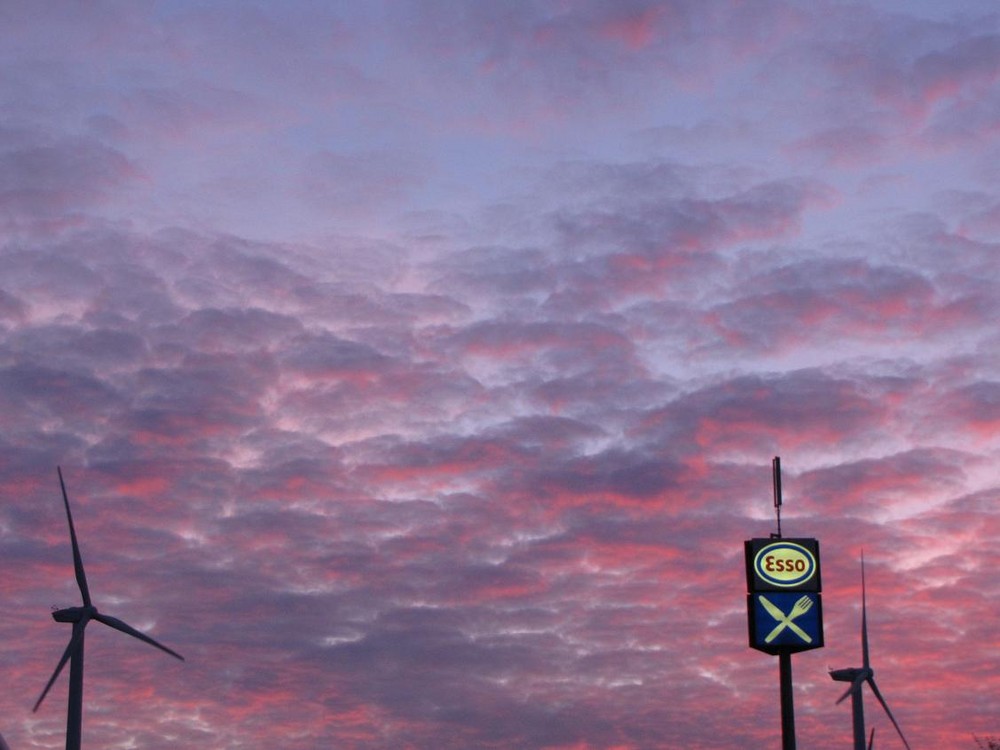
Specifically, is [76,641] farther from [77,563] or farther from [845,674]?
[845,674]

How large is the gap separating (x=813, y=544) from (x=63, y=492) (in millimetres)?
64350

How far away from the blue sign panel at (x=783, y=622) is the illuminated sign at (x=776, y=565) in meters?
0.32

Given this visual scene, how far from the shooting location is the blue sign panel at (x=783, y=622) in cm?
5316

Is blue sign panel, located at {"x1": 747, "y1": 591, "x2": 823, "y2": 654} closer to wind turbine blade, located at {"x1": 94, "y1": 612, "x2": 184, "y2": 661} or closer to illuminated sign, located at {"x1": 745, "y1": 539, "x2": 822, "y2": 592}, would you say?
illuminated sign, located at {"x1": 745, "y1": 539, "x2": 822, "y2": 592}

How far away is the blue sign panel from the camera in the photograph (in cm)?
5316

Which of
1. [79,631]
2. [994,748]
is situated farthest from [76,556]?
[994,748]

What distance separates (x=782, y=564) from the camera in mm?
53219

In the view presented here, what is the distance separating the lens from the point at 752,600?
175 ft

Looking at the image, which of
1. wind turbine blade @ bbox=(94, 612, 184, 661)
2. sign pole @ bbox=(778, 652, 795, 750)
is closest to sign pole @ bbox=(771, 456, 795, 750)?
sign pole @ bbox=(778, 652, 795, 750)

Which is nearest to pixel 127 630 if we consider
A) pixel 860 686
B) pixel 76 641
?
pixel 76 641

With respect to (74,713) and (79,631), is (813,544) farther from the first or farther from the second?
(79,631)

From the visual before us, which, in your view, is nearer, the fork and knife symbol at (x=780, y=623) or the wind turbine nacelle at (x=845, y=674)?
the fork and knife symbol at (x=780, y=623)

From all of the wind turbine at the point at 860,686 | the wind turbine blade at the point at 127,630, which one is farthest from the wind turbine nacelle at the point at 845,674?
the wind turbine blade at the point at 127,630

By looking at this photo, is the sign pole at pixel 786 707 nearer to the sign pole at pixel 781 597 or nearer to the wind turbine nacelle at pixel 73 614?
the sign pole at pixel 781 597
